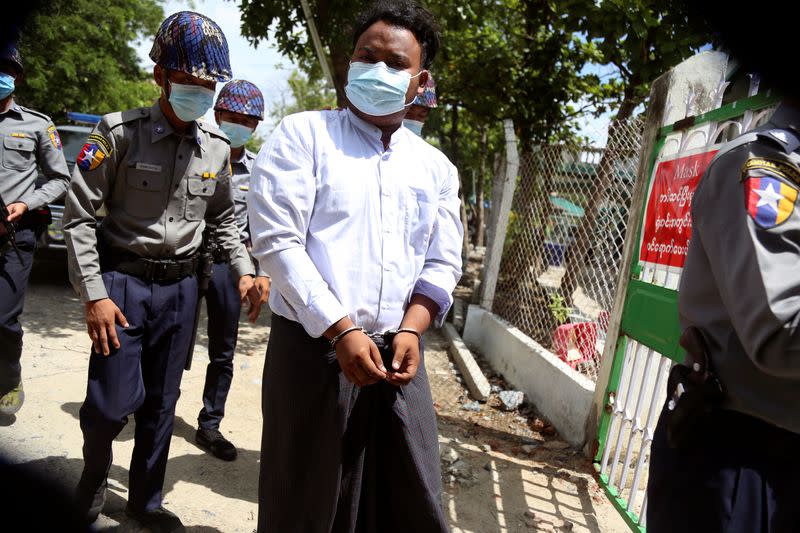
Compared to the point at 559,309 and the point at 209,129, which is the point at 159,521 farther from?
the point at 559,309

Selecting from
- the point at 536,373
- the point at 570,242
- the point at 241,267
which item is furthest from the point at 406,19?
the point at 570,242

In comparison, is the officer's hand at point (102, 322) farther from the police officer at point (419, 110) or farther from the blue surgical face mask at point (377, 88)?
the police officer at point (419, 110)

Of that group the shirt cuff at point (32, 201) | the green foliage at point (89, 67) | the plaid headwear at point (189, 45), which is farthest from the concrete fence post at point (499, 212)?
the green foliage at point (89, 67)

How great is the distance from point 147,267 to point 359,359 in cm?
122

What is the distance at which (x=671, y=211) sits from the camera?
2.81 metres

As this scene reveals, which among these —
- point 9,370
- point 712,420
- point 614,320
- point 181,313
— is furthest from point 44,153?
point 712,420

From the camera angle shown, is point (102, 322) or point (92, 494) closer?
point (102, 322)

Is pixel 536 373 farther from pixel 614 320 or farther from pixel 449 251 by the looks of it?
pixel 449 251

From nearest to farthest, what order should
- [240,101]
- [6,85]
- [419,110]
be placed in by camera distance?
[6,85] < [240,101] < [419,110]

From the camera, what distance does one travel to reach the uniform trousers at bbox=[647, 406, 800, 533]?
4.19 feet

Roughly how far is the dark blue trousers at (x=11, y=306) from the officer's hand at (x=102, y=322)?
1553 mm

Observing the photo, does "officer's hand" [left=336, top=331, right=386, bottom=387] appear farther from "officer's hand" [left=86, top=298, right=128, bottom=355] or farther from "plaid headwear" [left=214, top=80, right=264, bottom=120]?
"plaid headwear" [left=214, top=80, right=264, bottom=120]

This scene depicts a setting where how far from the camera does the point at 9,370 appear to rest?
3.48 m

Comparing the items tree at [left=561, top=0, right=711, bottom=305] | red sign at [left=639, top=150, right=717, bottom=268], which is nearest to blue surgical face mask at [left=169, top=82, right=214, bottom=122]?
red sign at [left=639, top=150, right=717, bottom=268]
